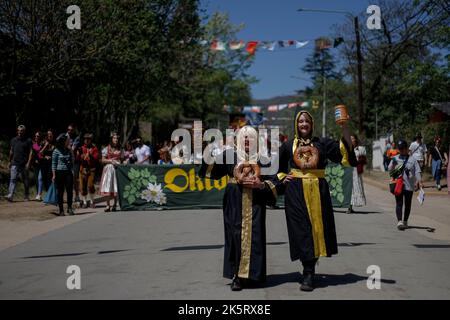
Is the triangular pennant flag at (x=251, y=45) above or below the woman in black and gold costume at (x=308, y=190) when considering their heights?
above

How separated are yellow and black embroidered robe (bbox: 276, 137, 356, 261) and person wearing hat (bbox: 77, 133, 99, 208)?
10247 mm

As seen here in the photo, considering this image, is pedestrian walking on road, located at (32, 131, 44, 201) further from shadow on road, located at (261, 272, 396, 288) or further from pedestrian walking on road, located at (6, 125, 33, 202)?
shadow on road, located at (261, 272, 396, 288)

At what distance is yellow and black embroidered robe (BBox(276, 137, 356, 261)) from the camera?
727 cm

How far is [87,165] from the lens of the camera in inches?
670

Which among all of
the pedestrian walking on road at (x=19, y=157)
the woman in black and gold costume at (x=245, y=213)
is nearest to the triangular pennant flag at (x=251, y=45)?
the pedestrian walking on road at (x=19, y=157)

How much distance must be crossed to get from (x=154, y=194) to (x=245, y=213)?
9.78 meters

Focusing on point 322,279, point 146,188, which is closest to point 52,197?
A: point 146,188

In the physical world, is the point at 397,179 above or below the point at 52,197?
above

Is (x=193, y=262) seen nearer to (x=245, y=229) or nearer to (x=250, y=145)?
(x=245, y=229)

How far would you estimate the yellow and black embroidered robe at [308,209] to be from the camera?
727 centimetres

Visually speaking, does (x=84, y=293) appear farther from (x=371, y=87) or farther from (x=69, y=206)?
(x=371, y=87)

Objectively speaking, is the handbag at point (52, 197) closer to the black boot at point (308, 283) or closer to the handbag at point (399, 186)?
the handbag at point (399, 186)
